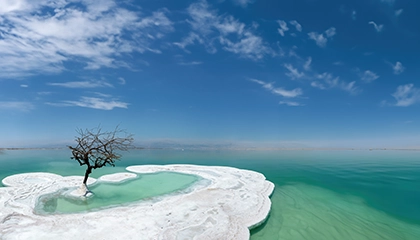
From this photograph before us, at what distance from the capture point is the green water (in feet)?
33.8

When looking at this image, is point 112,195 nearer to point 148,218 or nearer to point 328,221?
point 148,218

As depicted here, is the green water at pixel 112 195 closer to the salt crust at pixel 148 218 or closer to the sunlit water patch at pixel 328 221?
the salt crust at pixel 148 218

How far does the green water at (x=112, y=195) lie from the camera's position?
10.3m

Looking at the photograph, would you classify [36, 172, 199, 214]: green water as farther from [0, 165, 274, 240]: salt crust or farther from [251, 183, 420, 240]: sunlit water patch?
[251, 183, 420, 240]: sunlit water patch

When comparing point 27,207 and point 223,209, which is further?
point 223,209

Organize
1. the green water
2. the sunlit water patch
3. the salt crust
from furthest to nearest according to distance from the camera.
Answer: the green water → the sunlit water patch → the salt crust

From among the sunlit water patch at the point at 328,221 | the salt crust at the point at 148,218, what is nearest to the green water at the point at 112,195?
the salt crust at the point at 148,218

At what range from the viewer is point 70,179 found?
1617cm

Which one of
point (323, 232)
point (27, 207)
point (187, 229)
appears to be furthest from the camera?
point (27, 207)

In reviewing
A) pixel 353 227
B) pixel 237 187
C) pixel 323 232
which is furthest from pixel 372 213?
pixel 237 187

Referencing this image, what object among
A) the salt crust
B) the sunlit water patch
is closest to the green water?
the salt crust

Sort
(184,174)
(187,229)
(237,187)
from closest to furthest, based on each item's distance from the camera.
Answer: (187,229), (237,187), (184,174)

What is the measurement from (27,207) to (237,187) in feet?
39.8

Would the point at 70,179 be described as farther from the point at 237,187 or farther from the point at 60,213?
the point at 237,187
